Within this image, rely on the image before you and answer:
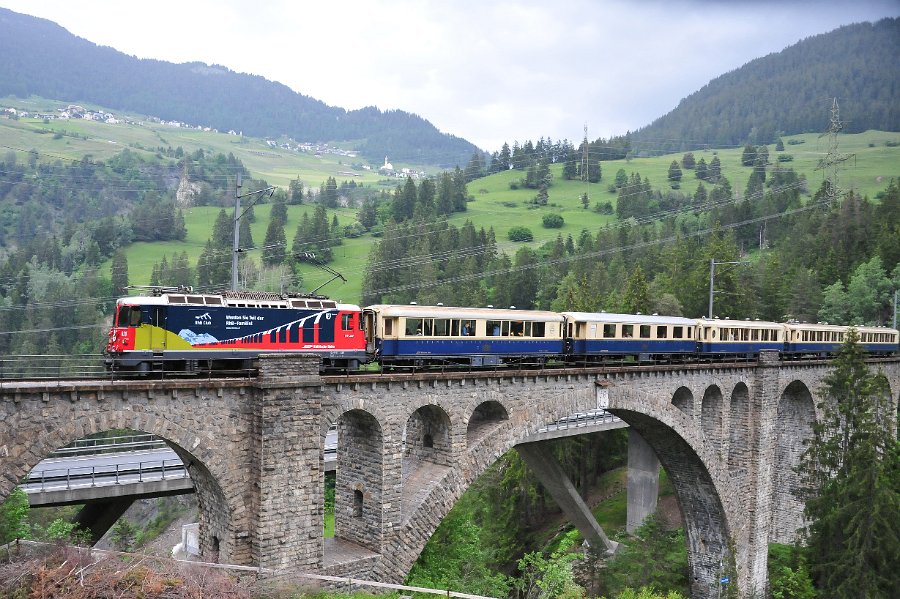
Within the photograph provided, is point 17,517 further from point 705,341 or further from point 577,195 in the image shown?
point 577,195

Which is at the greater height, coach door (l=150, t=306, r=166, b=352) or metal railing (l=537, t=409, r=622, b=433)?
coach door (l=150, t=306, r=166, b=352)

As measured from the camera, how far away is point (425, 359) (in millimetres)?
28234

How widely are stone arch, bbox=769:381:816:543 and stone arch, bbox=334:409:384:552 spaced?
3461 cm

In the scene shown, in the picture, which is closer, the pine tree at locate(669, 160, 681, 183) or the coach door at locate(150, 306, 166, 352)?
the coach door at locate(150, 306, 166, 352)

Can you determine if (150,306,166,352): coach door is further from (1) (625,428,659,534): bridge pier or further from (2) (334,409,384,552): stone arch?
(1) (625,428,659,534): bridge pier

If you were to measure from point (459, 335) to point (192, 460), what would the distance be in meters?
11.8

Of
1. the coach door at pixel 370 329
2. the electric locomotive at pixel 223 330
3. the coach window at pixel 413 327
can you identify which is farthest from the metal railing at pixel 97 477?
the coach window at pixel 413 327

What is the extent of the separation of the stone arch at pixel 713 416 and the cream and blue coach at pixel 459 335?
38.4 ft

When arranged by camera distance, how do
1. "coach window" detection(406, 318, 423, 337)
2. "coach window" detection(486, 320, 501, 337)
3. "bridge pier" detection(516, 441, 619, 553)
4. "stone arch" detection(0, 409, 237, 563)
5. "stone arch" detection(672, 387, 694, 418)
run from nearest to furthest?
"stone arch" detection(0, 409, 237, 563) < "coach window" detection(406, 318, 423, 337) < "coach window" detection(486, 320, 501, 337) < "stone arch" detection(672, 387, 694, 418) < "bridge pier" detection(516, 441, 619, 553)

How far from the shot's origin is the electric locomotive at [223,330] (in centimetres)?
2164

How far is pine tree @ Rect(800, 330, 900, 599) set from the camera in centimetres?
3903

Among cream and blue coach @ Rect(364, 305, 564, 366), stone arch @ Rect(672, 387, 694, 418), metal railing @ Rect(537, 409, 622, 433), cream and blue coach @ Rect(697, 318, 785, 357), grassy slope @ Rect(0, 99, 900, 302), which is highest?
grassy slope @ Rect(0, 99, 900, 302)

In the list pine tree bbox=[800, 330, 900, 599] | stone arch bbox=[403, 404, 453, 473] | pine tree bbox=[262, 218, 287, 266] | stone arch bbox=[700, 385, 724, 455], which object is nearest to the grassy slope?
pine tree bbox=[262, 218, 287, 266]

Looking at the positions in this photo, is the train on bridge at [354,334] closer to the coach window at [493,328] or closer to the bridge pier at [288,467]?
the coach window at [493,328]
